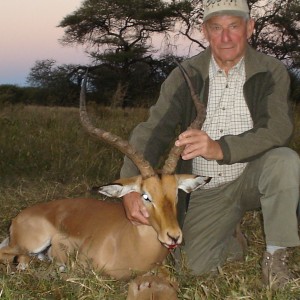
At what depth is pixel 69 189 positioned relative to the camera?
7.28 metres

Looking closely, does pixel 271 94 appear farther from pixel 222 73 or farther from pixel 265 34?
pixel 265 34

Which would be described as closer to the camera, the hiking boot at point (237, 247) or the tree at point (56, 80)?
the hiking boot at point (237, 247)

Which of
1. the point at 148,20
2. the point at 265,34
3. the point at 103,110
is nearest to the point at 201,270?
the point at 103,110

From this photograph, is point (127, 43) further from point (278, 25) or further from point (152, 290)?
point (152, 290)

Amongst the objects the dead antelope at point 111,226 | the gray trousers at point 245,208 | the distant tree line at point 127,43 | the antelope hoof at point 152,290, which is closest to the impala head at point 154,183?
the dead antelope at point 111,226

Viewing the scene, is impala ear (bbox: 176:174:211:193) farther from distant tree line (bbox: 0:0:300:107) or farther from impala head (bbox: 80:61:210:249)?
distant tree line (bbox: 0:0:300:107)

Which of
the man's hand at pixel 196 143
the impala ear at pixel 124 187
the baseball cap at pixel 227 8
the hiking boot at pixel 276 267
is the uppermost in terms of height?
the baseball cap at pixel 227 8

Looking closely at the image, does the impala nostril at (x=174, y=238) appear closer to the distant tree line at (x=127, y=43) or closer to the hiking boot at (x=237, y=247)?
the hiking boot at (x=237, y=247)

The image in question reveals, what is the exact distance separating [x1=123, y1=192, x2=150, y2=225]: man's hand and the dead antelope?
0.04 meters

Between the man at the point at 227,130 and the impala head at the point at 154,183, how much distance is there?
0.32ft

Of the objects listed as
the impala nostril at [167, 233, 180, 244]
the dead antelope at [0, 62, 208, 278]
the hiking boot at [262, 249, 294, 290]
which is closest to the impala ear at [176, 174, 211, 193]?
the dead antelope at [0, 62, 208, 278]

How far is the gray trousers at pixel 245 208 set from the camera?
395 centimetres

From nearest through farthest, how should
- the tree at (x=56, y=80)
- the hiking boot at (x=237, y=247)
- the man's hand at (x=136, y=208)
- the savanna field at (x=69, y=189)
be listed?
the savanna field at (x=69, y=189), the man's hand at (x=136, y=208), the hiking boot at (x=237, y=247), the tree at (x=56, y=80)

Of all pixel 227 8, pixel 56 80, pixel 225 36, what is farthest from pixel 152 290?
pixel 56 80
